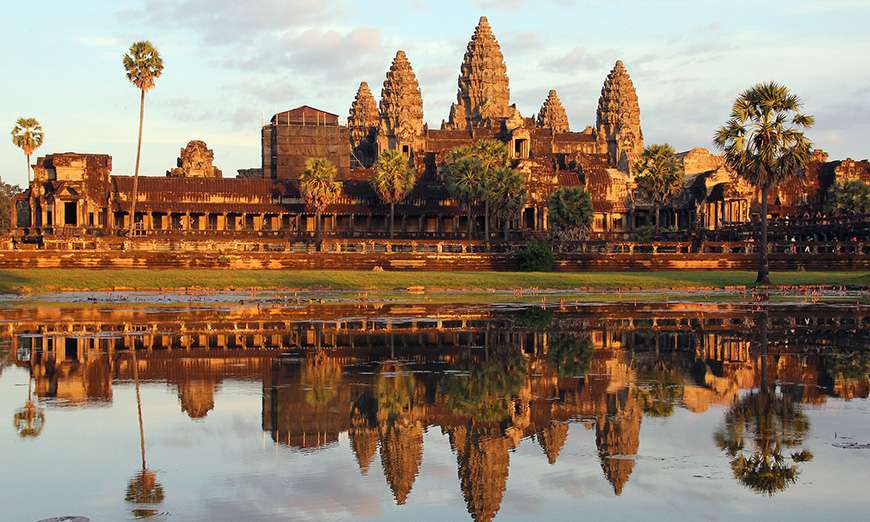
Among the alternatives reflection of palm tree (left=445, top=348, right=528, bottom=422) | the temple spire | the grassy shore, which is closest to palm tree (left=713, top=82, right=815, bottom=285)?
the grassy shore

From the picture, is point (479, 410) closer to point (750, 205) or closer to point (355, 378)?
point (355, 378)

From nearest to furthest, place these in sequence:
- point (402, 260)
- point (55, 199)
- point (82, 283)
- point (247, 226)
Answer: point (82, 283) < point (402, 260) < point (55, 199) < point (247, 226)

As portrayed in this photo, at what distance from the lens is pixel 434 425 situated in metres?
17.9

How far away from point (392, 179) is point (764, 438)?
351ft

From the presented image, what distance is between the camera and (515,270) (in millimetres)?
78750

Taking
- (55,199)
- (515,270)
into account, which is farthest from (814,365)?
(55,199)

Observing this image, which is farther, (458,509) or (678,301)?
(678,301)

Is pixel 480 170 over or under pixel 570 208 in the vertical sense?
over

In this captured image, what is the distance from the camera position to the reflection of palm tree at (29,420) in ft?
57.8

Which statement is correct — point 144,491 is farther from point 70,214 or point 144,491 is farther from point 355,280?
point 70,214

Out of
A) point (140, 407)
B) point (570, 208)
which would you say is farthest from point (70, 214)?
point (140, 407)

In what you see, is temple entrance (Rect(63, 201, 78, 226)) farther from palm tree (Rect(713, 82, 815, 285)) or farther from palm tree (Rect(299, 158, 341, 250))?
palm tree (Rect(713, 82, 815, 285))

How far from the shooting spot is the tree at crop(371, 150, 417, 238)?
122562mm

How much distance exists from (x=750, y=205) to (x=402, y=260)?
7295 cm
